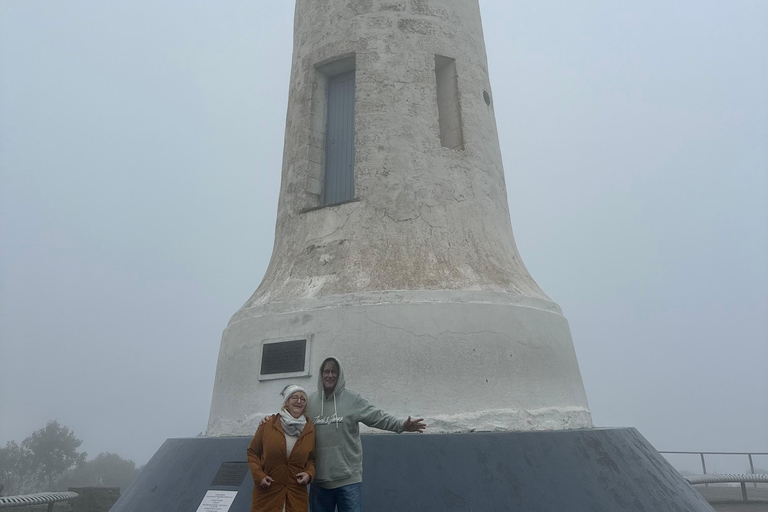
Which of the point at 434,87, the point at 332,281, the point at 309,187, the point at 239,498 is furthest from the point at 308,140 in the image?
the point at 239,498

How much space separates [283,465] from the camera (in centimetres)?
332

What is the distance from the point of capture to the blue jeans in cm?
345

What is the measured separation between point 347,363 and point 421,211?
1.84m

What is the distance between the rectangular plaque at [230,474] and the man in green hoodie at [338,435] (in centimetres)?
118

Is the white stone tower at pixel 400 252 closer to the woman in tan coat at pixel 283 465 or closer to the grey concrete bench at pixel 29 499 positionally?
the woman in tan coat at pixel 283 465

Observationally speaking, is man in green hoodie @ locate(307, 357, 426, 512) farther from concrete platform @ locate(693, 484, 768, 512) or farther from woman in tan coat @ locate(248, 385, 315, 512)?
concrete platform @ locate(693, 484, 768, 512)

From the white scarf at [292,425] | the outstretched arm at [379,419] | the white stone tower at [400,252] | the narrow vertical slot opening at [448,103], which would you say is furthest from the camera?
the narrow vertical slot opening at [448,103]

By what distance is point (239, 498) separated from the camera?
171 inches

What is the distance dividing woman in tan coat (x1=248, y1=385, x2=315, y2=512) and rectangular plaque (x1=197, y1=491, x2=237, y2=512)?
1.19 meters

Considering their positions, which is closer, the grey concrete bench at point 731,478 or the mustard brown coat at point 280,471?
the mustard brown coat at point 280,471

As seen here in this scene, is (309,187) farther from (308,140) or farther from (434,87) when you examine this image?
(434,87)

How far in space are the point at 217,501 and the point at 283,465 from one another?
58.8 inches

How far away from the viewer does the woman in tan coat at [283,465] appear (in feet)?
10.8

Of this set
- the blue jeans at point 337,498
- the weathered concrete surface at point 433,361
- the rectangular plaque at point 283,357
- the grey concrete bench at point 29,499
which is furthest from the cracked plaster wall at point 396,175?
the grey concrete bench at point 29,499
